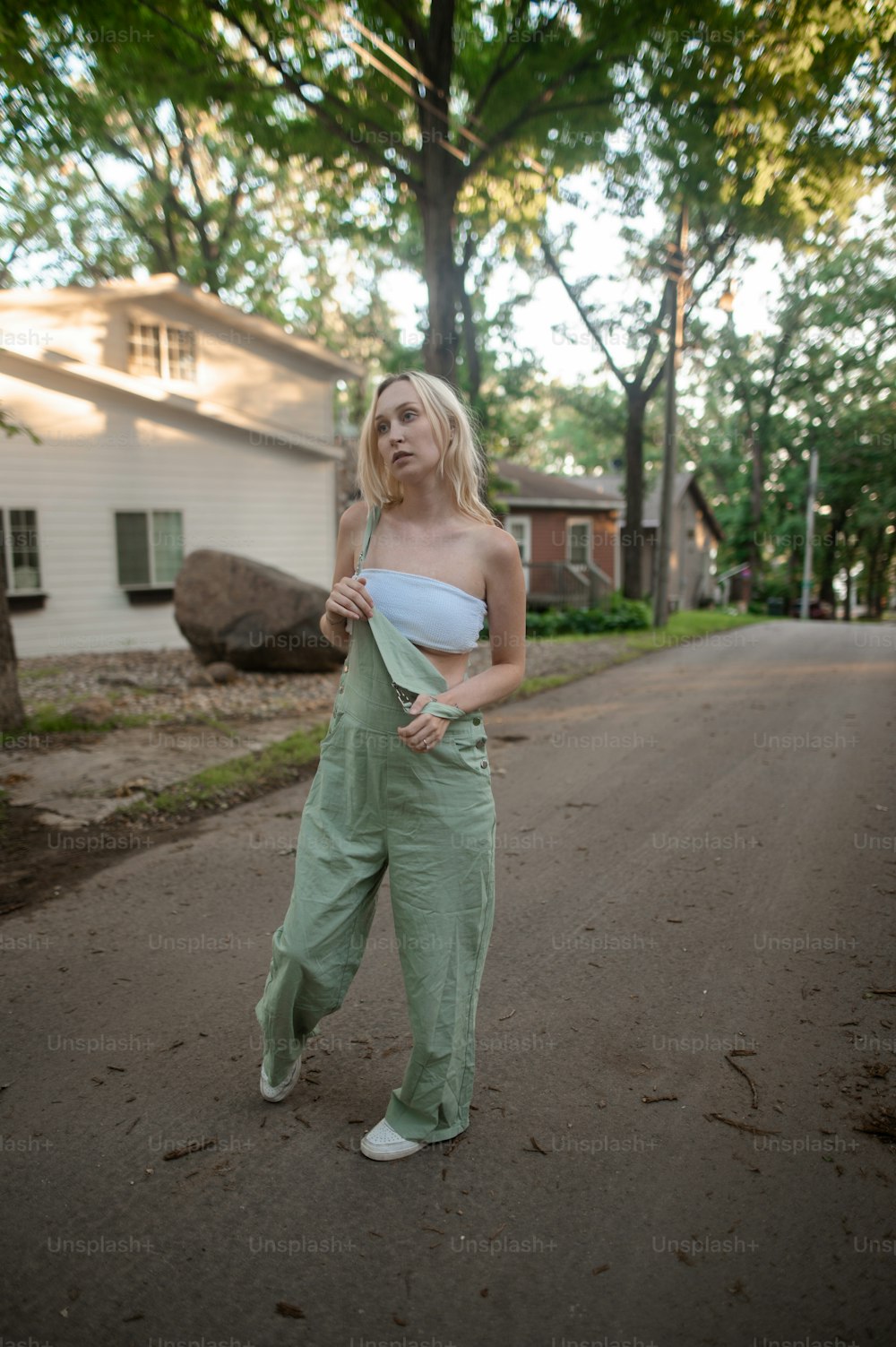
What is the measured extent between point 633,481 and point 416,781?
73.0 feet

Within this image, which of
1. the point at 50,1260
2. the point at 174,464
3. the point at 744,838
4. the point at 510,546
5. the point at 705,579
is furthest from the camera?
the point at 705,579

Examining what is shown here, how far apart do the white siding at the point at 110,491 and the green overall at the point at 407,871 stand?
13.3 m

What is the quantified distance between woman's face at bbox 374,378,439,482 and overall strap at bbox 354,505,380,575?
6.8 inches

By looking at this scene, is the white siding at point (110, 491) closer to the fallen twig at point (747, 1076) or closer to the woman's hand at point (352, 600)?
the woman's hand at point (352, 600)

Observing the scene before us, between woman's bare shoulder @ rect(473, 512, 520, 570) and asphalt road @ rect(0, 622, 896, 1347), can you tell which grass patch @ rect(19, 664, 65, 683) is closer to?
asphalt road @ rect(0, 622, 896, 1347)

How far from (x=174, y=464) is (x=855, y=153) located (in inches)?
491

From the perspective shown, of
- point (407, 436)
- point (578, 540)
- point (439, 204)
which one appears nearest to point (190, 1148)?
point (407, 436)

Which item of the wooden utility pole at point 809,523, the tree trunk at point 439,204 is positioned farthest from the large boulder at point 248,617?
the wooden utility pole at point 809,523

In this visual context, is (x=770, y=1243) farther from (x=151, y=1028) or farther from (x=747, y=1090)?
(x=151, y=1028)

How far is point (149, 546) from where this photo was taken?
1611cm

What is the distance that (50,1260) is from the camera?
83.5 inches

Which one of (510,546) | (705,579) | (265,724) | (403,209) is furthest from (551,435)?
(510,546)

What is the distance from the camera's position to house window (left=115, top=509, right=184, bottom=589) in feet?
51.8

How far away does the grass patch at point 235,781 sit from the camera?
5.98 metres
